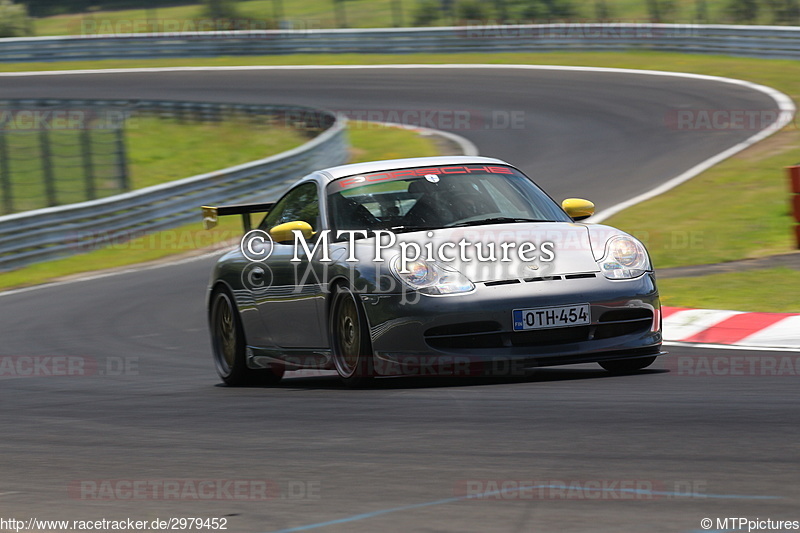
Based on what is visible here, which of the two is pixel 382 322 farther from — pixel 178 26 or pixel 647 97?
pixel 178 26

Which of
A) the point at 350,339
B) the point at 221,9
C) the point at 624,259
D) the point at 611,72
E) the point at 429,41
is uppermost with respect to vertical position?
the point at 221,9

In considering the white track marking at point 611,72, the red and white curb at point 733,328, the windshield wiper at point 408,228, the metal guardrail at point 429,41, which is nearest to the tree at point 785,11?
the metal guardrail at point 429,41

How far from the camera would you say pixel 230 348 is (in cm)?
866

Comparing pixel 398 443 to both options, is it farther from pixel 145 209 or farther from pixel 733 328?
pixel 145 209

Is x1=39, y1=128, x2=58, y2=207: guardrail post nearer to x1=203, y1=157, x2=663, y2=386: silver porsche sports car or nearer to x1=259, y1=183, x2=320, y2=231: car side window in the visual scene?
x1=259, y1=183, x2=320, y2=231: car side window

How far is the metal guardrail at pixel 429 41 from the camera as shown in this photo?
103 ft

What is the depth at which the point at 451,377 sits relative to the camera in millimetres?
7223

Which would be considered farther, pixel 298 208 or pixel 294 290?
pixel 298 208

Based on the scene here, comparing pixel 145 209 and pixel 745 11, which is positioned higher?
pixel 745 11

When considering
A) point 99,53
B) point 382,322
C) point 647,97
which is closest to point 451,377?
point 382,322

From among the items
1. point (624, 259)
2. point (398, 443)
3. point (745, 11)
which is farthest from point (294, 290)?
point (745, 11)

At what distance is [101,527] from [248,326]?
420 cm

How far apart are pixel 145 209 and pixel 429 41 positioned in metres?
19.3

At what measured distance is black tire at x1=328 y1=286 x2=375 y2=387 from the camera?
6.83 metres
